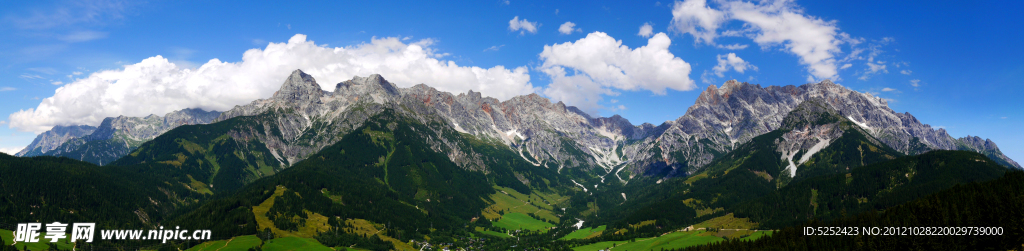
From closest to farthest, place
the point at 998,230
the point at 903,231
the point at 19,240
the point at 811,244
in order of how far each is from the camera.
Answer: the point at 998,230 < the point at 903,231 < the point at 811,244 < the point at 19,240

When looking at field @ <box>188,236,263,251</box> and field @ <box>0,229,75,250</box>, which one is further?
field @ <box>188,236,263,251</box>

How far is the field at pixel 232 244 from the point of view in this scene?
Answer: 599 feet

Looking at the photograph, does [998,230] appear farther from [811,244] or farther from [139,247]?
[139,247]

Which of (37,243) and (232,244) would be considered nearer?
(37,243)

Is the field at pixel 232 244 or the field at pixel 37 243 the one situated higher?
the field at pixel 37 243

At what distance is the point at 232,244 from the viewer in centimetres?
18675

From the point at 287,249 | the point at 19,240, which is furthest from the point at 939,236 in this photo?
the point at 19,240

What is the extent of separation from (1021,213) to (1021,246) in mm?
8328

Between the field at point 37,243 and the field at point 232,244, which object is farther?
the field at point 232,244

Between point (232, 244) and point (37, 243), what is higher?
point (37, 243)

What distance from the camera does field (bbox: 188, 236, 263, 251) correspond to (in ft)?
599

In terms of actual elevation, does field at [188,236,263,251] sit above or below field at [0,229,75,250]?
below

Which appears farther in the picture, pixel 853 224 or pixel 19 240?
pixel 19 240

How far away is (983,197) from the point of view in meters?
131
